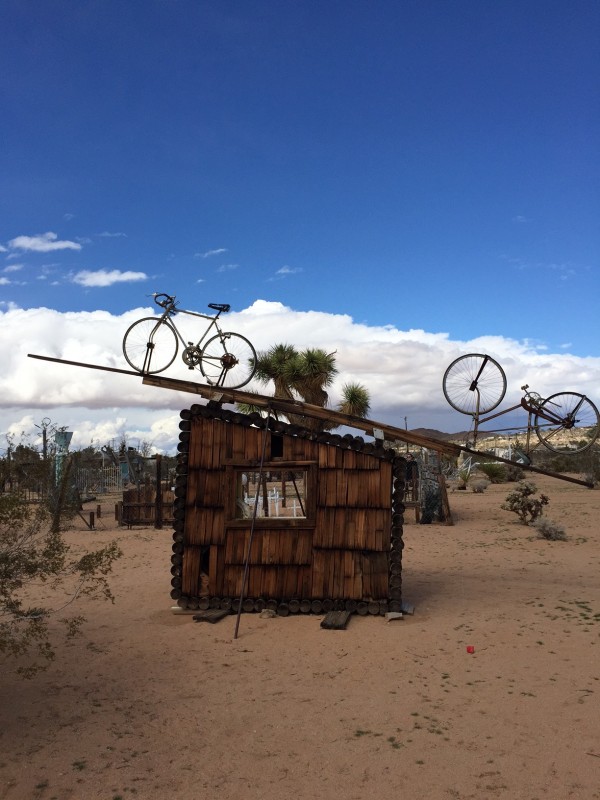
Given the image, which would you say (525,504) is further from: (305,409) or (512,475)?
(512,475)

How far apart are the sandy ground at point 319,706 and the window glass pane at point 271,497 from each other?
2108 millimetres

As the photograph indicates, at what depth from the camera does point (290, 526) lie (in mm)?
10242

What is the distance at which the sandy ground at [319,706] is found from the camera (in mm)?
5160

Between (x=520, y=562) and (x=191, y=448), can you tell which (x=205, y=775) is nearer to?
(x=191, y=448)

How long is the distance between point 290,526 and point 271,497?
11.6m

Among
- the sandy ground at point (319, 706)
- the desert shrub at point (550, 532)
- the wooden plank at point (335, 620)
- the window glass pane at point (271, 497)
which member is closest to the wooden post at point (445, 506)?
the desert shrub at point (550, 532)

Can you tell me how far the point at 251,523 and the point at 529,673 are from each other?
4.61 meters

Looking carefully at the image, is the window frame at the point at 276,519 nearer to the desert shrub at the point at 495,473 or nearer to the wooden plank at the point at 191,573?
the wooden plank at the point at 191,573

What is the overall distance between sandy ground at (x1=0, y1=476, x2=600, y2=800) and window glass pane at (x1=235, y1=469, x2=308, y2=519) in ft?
6.92

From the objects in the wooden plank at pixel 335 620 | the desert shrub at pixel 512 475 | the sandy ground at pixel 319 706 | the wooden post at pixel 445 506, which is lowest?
the sandy ground at pixel 319 706

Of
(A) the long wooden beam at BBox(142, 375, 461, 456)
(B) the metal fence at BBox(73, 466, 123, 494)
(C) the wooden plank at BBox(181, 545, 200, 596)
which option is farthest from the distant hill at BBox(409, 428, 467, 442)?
(B) the metal fence at BBox(73, 466, 123, 494)

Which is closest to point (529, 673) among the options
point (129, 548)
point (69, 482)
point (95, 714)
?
point (95, 714)

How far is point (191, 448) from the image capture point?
1060 centimetres

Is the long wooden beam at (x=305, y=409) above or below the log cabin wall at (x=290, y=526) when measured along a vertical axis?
above
